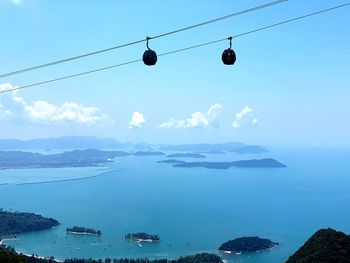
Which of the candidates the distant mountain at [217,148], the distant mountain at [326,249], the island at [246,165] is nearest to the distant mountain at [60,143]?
the distant mountain at [217,148]

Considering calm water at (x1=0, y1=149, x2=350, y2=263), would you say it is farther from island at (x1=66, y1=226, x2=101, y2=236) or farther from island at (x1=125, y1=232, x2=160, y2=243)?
island at (x1=66, y1=226, x2=101, y2=236)

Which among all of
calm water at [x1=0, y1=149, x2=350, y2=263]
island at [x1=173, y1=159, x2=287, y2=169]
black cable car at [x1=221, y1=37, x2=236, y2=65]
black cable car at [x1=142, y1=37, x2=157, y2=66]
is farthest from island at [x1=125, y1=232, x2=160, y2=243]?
island at [x1=173, y1=159, x2=287, y2=169]

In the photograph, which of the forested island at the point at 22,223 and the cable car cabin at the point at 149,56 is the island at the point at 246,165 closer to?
the forested island at the point at 22,223

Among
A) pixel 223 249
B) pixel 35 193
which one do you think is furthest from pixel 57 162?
pixel 223 249

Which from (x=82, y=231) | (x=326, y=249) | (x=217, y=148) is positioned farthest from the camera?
Result: (x=217, y=148)

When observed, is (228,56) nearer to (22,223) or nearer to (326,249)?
(326,249)

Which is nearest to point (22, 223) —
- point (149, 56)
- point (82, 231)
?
point (82, 231)

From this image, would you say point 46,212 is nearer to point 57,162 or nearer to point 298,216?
point 298,216
